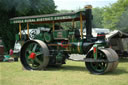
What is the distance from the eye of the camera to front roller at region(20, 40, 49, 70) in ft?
26.6

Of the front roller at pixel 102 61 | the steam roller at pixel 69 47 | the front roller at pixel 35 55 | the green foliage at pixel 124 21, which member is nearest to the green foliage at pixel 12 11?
the steam roller at pixel 69 47

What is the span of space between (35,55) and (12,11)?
12269mm

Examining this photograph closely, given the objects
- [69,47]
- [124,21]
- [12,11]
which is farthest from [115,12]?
[69,47]

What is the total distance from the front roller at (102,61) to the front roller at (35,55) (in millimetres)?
1694

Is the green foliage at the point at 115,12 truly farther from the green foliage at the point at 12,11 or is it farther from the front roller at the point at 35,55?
the front roller at the point at 35,55

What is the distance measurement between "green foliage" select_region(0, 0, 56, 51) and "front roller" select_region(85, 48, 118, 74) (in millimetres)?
12525

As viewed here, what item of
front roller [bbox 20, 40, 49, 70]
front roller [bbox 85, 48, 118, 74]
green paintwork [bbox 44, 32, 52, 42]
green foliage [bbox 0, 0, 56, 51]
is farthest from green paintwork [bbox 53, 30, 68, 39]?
green foliage [bbox 0, 0, 56, 51]

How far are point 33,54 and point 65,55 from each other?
1247mm

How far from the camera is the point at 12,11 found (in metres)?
19.6

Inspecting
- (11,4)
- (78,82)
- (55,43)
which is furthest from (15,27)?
(78,82)

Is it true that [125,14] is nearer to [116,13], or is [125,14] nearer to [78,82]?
[116,13]

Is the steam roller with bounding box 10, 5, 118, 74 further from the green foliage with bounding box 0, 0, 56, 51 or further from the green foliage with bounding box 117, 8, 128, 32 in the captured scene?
the green foliage with bounding box 117, 8, 128, 32

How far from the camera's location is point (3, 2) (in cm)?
1811

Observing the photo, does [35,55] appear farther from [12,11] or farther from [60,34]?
[12,11]
